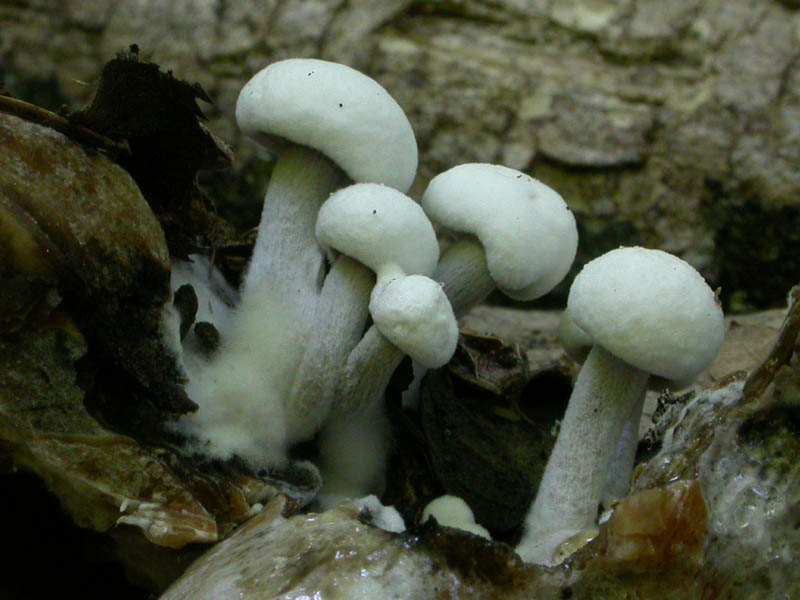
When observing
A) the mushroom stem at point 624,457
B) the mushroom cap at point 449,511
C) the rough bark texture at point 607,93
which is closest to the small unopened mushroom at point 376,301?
the mushroom cap at point 449,511

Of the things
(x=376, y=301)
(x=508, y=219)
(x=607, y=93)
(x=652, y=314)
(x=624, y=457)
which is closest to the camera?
(x=652, y=314)

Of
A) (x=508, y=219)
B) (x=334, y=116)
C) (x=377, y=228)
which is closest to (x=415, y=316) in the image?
(x=377, y=228)

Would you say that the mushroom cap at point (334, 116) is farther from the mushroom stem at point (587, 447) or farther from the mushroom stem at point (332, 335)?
the mushroom stem at point (587, 447)

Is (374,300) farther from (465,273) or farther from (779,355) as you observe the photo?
(779,355)

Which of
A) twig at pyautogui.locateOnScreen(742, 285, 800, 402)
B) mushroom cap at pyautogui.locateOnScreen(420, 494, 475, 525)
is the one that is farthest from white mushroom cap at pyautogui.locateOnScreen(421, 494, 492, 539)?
twig at pyautogui.locateOnScreen(742, 285, 800, 402)

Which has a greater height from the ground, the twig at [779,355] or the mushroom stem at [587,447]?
the twig at [779,355]

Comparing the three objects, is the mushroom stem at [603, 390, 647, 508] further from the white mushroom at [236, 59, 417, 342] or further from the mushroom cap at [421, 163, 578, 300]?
the white mushroom at [236, 59, 417, 342]
